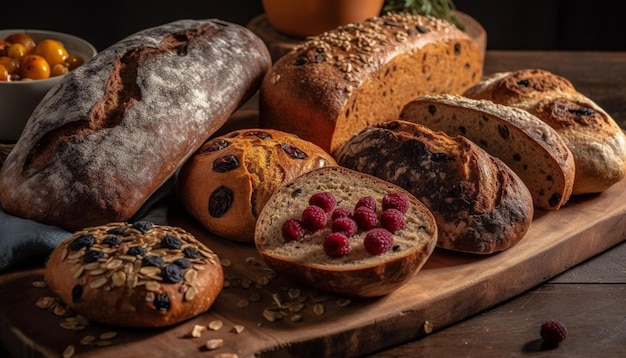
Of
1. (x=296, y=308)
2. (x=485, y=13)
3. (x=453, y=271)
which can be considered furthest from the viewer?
(x=485, y=13)

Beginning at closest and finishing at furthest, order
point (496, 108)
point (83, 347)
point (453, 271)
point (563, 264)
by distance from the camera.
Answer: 1. point (83, 347)
2. point (453, 271)
3. point (563, 264)
4. point (496, 108)

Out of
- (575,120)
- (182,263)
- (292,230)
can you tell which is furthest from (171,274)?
(575,120)

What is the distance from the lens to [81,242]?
2609mm

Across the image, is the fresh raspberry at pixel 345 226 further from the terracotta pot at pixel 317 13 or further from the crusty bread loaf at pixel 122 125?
the terracotta pot at pixel 317 13

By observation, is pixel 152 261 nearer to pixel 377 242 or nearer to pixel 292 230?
pixel 292 230

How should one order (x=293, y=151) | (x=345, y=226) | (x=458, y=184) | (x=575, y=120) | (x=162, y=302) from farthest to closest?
(x=575, y=120)
(x=293, y=151)
(x=458, y=184)
(x=345, y=226)
(x=162, y=302)

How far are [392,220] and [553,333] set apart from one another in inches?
21.3

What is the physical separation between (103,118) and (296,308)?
988 millimetres

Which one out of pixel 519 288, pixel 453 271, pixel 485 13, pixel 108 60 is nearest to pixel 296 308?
pixel 453 271

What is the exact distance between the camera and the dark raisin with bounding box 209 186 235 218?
302 cm

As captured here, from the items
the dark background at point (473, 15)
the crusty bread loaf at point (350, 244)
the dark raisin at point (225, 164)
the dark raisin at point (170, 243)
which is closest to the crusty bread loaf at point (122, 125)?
the dark raisin at point (225, 164)

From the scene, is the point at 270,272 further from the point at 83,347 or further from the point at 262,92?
the point at 262,92

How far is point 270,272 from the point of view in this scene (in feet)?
9.28

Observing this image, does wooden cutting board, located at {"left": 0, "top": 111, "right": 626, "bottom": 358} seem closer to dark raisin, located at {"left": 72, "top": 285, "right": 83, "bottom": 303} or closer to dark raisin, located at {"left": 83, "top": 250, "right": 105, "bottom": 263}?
dark raisin, located at {"left": 72, "top": 285, "right": 83, "bottom": 303}
